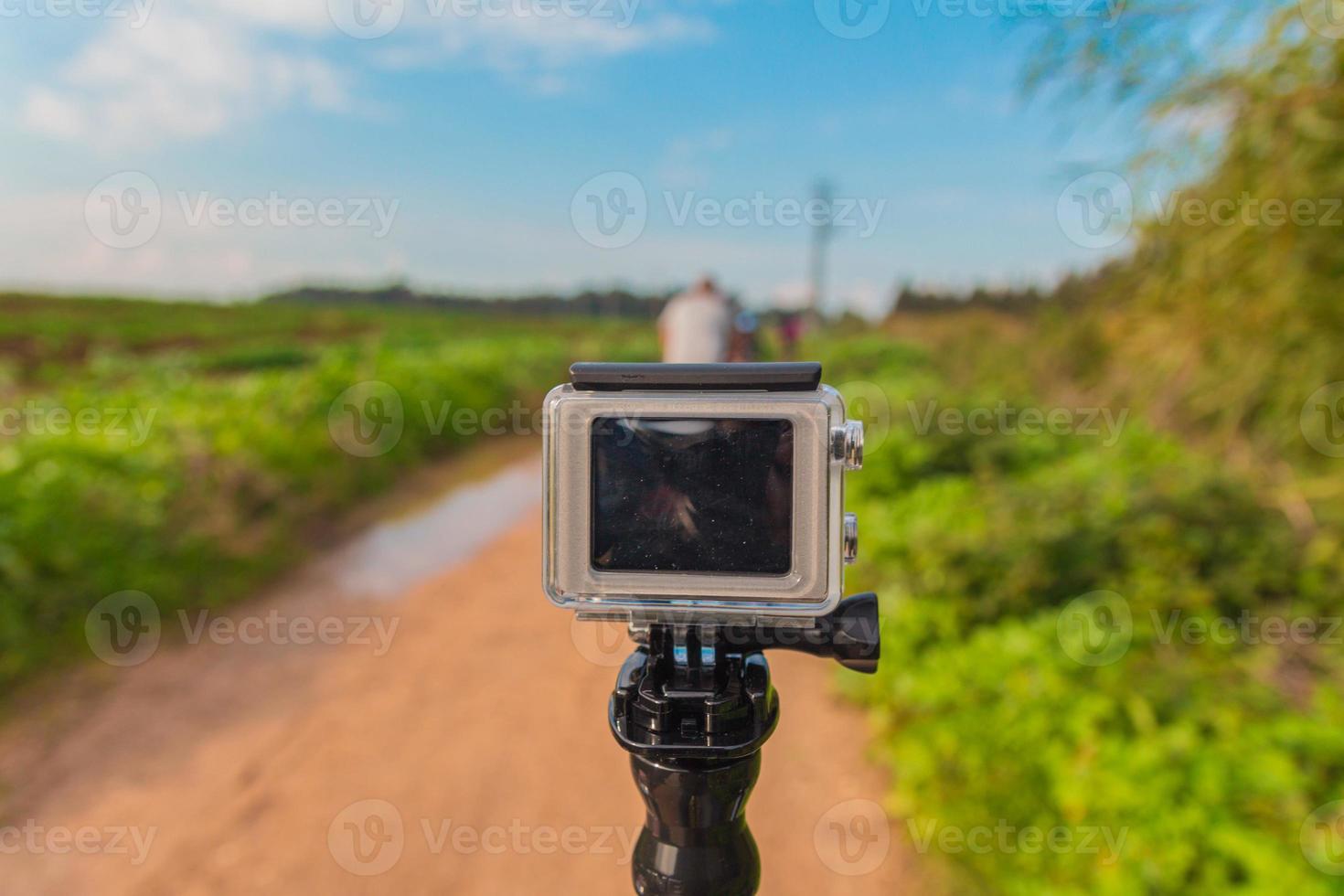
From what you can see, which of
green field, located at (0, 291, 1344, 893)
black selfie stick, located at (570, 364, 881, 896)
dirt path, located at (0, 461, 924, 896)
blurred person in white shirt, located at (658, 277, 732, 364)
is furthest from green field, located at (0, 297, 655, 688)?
black selfie stick, located at (570, 364, 881, 896)

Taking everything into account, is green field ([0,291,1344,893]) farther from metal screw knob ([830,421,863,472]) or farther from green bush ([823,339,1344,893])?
metal screw knob ([830,421,863,472])

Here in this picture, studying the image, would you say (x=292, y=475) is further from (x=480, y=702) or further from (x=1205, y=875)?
(x=1205, y=875)

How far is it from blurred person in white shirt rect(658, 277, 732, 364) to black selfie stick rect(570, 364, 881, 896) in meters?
3.05

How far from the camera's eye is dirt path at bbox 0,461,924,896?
312 centimetres

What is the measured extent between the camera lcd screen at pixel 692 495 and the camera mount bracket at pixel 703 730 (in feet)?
0.31

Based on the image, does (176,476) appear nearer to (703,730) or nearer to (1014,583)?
(1014,583)

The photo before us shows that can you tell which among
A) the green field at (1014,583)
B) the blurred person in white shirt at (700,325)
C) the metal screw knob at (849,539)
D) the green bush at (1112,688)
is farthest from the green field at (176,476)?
the metal screw knob at (849,539)

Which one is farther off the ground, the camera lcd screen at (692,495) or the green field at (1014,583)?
the camera lcd screen at (692,495)

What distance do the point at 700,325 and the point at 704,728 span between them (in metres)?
3.57

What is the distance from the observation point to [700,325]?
428cm

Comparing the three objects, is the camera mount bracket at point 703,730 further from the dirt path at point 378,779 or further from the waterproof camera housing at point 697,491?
the dirt path at point 378,779

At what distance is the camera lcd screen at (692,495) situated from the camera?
30.5 inches

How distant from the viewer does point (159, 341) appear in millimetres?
27812

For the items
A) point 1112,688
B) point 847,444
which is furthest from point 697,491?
point 1112,688
